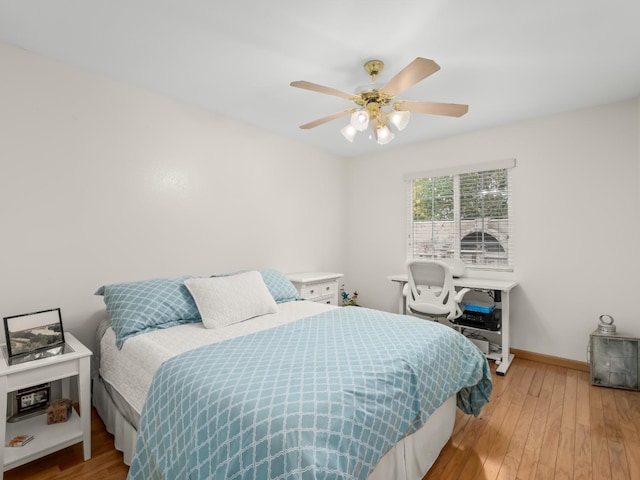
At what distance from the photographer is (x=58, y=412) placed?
1.89 m

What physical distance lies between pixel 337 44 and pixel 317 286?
238 cm

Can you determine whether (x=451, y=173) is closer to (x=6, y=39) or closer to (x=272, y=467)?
(x=272, y=467)

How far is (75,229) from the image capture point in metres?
2.25

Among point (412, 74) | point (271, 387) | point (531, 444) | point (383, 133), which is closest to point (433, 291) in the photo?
point (531, 444)

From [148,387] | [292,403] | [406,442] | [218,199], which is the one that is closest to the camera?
[292,403]

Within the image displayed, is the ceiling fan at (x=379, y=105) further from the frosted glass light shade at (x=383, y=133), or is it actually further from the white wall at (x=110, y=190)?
the white wall at (x=110, y=190)

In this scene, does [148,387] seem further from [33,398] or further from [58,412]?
[33,398]

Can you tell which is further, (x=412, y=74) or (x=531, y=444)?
(x=531, y=444)

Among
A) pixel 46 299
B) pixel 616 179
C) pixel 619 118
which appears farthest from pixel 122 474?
pixel 619 118

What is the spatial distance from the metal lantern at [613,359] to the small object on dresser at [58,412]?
388 cm

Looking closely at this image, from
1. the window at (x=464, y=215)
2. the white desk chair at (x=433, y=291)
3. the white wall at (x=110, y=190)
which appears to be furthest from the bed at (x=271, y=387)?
the window at (x=464, y=215)

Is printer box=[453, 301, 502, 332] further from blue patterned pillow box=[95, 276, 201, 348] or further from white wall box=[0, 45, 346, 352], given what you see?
blue patterned pillow box=[95, 276, 201, 348]

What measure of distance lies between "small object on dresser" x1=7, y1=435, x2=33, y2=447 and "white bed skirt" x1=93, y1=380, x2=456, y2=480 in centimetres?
38

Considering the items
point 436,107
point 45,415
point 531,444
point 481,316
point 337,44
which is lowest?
point 531,444
